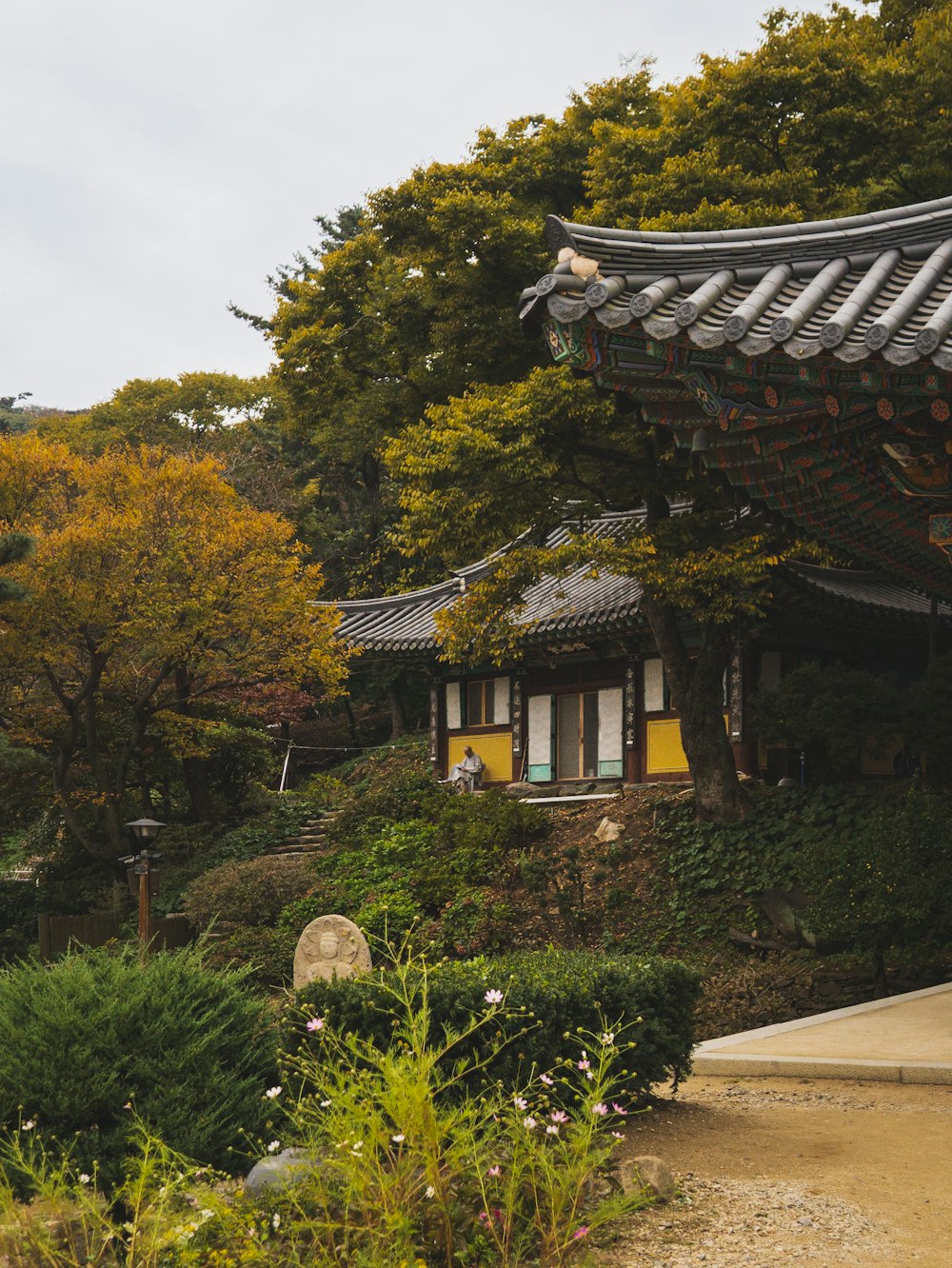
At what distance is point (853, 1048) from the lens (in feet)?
31.3

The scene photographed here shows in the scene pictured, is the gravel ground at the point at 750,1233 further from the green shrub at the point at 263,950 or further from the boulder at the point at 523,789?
the boulder at the point at 523,789

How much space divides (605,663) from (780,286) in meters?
20.5

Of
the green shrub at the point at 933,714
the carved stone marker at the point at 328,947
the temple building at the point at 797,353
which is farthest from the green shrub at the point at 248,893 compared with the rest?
the temple building at the point at 797,353

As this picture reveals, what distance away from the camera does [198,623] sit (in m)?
23.7

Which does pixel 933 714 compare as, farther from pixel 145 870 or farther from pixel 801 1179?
pixel 801 1179

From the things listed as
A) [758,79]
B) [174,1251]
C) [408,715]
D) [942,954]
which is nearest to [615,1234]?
[174,1251]

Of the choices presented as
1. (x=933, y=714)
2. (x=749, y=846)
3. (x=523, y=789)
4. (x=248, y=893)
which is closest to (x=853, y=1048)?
(x=749, y=846)

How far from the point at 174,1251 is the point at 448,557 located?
1342cm

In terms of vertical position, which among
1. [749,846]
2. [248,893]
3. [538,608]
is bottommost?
[248,893]

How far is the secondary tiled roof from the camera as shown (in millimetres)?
22562

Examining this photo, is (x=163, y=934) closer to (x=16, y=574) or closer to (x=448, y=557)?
(x=16, y=574)

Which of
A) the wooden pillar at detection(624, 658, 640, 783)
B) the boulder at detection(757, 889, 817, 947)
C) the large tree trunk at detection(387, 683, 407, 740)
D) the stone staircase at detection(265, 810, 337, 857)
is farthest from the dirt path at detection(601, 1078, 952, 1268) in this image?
the large tree trunk at detection(387, 683, 407, 740)

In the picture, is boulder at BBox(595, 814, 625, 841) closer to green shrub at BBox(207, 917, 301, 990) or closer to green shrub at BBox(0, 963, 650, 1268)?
green shrub at BBox(207, 917, 301, 990)

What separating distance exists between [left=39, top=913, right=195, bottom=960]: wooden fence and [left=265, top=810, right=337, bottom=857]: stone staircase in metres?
2.39
